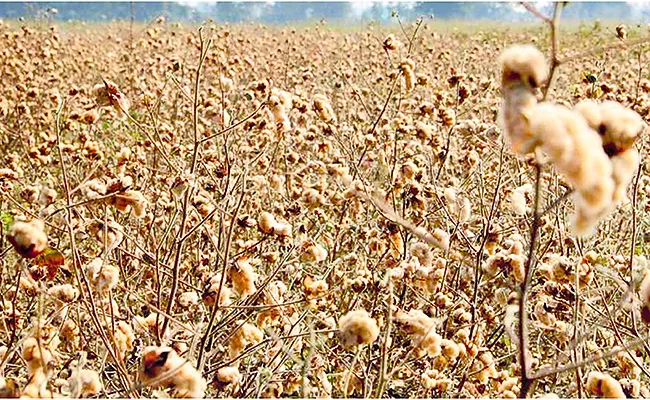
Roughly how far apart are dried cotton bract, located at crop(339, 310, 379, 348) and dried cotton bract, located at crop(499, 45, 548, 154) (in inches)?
18.5

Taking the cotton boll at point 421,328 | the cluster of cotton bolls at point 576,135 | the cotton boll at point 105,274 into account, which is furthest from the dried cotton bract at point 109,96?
the cluster of cotton bolls at point 576,135

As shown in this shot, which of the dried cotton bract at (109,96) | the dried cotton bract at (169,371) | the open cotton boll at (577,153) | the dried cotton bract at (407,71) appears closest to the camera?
the open cotton boll at (577,153)

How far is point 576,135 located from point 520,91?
0.36 ft

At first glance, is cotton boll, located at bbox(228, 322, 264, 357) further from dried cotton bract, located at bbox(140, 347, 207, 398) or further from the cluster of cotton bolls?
the cluster of cotton bolls

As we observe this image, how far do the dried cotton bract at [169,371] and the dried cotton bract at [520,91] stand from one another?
0.60 metres

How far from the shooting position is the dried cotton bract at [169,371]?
1146 mm

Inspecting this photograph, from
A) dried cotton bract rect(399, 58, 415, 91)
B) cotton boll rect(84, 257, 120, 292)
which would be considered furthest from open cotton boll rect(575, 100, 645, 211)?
dried cotton bract rect(399, 58, 415, 91)

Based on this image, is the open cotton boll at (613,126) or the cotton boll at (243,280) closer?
the open cotton boll at (613,126)

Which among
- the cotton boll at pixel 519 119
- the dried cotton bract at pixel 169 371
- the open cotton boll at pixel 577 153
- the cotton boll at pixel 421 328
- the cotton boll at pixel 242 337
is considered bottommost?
the dried cotton bract at pixel 169 371

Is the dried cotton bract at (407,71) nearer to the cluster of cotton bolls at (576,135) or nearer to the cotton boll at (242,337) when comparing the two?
the cotton boll at (242,337)

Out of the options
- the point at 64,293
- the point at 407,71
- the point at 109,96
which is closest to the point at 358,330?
the point at 64,293

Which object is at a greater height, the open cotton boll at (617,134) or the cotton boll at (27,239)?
the cotton boll at (27,239)

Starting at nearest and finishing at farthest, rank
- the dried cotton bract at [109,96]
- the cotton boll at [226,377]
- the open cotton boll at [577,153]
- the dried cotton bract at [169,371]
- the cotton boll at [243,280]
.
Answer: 1. the open cotton boll at [577,153]
2. the dried cotton bract at [169,371]
3. the cotton boll at [226,377]
4. the cotton boll at [243,280]
5. the dried cotton bract at [109,96]

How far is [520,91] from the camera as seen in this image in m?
0.86
